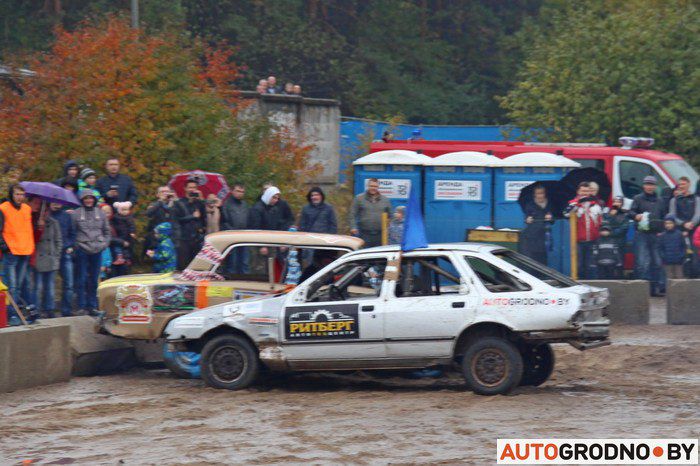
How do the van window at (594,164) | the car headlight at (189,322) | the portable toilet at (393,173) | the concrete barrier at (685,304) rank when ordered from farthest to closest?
the van window at (594,164), the portable toilet at (393,173), the concrete barrier at (685,304), the car headlight at (189,322)

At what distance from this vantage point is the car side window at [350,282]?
42.1 ft

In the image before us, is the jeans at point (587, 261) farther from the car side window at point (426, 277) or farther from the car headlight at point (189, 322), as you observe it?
the car headlight at point (189, 322)

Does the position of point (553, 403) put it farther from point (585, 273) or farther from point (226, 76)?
point (226, 76)

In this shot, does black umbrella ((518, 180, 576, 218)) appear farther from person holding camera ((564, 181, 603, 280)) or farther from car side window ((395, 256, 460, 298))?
car side window ((395, 256, 460, 298))

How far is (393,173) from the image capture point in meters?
21.1

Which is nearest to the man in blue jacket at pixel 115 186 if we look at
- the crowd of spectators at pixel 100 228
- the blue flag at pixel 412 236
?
the crowd of spectators at pixel 100 228

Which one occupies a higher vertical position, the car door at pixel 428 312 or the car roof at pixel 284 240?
the car roof at pixel 284 240

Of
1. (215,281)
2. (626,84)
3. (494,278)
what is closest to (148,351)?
(215,281)

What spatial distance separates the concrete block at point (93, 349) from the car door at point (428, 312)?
3.83 metres

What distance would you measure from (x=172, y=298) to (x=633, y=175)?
35.1 ft

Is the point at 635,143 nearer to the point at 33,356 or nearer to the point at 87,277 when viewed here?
the point at 87,277

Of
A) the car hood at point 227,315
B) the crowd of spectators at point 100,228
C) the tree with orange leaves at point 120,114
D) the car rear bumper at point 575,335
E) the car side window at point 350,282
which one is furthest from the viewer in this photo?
the tree with orange leaves at point 120,114

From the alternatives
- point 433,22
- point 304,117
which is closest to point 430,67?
point 433,22

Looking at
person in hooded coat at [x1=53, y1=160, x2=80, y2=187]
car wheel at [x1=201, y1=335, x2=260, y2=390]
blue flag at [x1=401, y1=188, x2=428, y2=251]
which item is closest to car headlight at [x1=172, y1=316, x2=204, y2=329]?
car wheel at [x1=201, y1=335, x2=260, y2=390]
